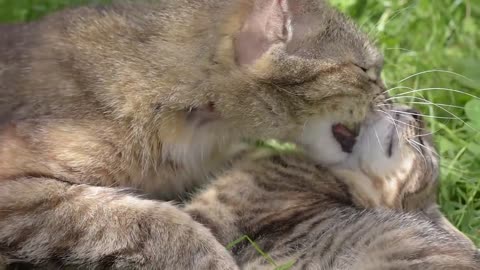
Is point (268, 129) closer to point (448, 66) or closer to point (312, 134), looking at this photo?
point (312, 134)

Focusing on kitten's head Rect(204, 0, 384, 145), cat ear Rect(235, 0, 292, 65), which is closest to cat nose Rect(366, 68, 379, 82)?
kitten's head Rect(204, 0, 384, 145)

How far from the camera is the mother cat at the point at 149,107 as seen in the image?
2.95m

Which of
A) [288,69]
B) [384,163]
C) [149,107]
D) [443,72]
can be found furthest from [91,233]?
[443,72]

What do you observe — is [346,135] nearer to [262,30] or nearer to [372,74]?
[372,74]

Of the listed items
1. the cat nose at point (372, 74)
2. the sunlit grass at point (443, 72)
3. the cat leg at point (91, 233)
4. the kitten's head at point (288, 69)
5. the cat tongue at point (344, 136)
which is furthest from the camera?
the sunlit grass at point (443, 72)

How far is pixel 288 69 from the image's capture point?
304 cm

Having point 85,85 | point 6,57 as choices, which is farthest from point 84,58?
point 6,57

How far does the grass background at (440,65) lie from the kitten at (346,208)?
12.9 inches

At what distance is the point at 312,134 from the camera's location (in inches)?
133

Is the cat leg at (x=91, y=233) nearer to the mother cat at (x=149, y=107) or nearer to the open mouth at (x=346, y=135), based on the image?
the mother cat at (x=149, y=107)

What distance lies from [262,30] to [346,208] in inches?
31.5

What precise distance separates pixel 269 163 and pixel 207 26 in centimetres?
64

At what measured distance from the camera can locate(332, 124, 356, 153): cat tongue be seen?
343 centimetres

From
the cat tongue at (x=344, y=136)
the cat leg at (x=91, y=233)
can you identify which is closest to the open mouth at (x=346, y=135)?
the cat tongue at (x=344, y=136)
